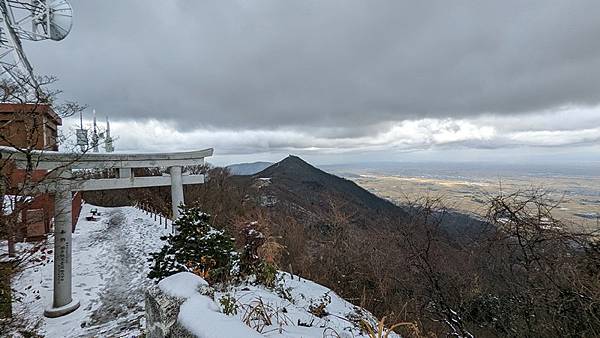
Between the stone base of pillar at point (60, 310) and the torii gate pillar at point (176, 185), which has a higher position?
the torii gate pillar at point (176, 185)

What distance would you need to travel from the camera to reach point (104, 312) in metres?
6.57

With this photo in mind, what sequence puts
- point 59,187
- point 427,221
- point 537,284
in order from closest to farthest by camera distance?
1. point 537,284
2. point 59,187
3. point 427,221

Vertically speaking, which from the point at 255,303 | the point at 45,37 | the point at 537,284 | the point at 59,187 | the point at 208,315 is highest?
the point at 45,37

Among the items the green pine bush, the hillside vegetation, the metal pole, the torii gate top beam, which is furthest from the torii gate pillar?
the green pine bush

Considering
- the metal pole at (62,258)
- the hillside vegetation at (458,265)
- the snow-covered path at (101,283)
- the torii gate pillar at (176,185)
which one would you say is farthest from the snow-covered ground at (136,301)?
the torii gate pillar at (176,185)

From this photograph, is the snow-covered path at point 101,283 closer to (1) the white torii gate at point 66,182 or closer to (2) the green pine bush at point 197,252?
(1) the white torii gate at point 66,182

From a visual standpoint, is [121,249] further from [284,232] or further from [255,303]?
[255,303]

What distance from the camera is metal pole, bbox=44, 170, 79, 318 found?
21.2 ft

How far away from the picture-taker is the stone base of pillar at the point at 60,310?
648cm

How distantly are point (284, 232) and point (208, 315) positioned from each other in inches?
461

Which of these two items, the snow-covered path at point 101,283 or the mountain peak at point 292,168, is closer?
the snow-covered path at point 101,283

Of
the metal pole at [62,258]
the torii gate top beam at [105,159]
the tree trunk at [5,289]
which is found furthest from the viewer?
the metal pole at [62,258]

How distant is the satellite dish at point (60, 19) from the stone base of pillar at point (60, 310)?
29.5 feet

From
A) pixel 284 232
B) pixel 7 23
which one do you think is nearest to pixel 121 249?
pixel 284 232
